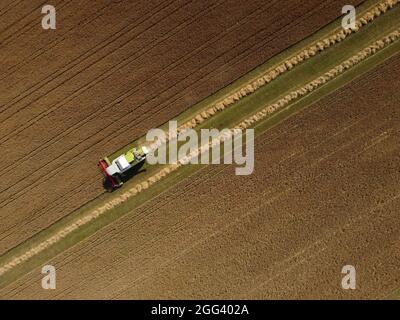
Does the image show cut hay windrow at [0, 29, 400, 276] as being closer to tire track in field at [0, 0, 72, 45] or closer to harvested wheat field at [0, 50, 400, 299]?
harvested wheat field at [0, 50, 400, 299]

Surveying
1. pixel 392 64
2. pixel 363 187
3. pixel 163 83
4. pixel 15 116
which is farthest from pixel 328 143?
pixel 15 116

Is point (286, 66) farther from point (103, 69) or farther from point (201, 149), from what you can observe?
point (103, 69)

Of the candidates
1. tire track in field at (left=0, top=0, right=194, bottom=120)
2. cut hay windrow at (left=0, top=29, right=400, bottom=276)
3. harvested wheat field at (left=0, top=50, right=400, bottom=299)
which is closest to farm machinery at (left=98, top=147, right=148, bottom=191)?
cut hay windrow at (left=0, top=29, right=400, bottom=276)

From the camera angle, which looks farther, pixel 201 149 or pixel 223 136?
pixel 201 149

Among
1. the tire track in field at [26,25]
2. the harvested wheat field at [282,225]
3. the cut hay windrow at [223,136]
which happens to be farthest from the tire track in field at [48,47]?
the harvested wheat field at [282,225]

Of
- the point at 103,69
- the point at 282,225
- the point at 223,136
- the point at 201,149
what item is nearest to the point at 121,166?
the point at 201,149

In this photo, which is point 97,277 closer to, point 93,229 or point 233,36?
point 93,229
